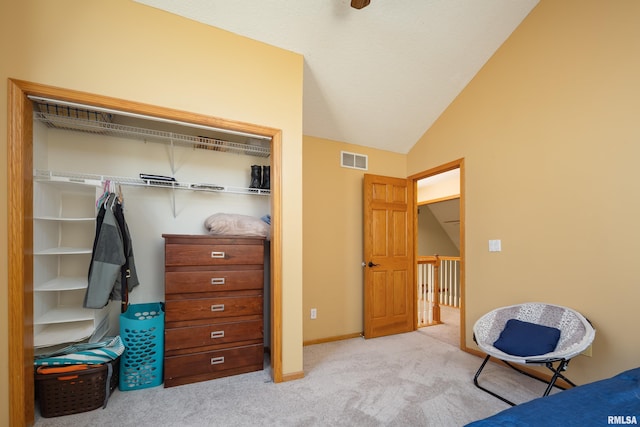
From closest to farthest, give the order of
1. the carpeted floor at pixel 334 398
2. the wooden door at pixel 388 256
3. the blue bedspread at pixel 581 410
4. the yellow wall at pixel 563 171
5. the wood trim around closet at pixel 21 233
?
the blue bedspread at pixel 581 410
the wood trim around closet at pixel 21 233
the carpeted floor at pixel 334 398
the yellow wall at pixel 563 171
the wooden door at pixel 388 256

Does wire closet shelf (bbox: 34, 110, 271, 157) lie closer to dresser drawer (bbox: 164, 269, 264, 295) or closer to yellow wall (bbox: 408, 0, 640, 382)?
dresser drawer (bbox: 164, 269, 264, 295)

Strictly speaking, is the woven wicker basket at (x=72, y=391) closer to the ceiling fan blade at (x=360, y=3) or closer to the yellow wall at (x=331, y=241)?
the yellow wall at (x=331, y=241)

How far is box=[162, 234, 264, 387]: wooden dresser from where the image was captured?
2.33m

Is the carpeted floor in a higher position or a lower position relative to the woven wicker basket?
lower

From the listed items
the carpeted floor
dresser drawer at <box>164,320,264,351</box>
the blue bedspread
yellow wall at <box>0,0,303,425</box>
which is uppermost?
yellow wall at <box>0,0,303,425</box>

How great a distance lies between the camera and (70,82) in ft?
6.19

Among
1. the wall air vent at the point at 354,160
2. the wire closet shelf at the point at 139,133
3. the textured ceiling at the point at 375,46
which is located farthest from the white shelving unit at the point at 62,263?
the wall air vent at the point at 354,160

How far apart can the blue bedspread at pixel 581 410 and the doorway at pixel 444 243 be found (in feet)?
7.08

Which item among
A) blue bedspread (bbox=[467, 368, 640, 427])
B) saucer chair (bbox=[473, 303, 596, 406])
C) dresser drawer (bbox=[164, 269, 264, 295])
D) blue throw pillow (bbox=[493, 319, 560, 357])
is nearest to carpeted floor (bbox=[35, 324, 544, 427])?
saucer chair (bbox=[473, 303, 596, 406])

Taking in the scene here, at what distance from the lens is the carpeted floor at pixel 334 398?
1.89 m

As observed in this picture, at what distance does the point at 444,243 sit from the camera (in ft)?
23.4

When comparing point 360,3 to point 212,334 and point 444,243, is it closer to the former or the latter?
point 212,334

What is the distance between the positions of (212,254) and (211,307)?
47 centimetres

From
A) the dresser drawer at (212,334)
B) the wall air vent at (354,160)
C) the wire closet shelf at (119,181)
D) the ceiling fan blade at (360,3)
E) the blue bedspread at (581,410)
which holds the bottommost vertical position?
the dresser drawer at (212,334)
